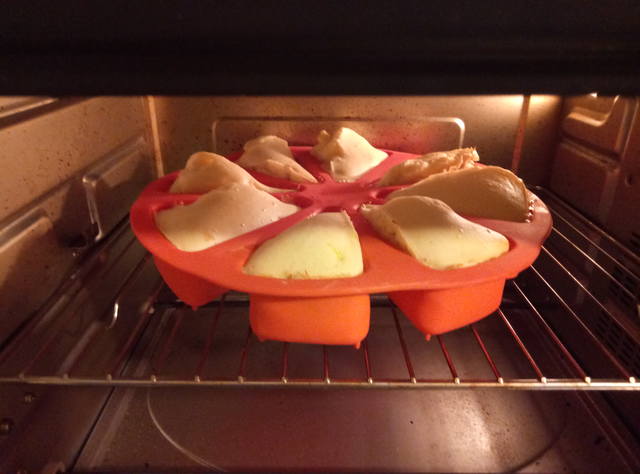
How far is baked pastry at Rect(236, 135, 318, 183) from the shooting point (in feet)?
2.60

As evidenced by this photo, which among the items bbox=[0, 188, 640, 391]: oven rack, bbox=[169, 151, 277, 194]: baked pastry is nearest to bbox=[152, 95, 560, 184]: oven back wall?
bbox=[0, 188, 640, 391]: oven rack

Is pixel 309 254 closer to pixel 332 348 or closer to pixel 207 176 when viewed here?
pixel 207 176

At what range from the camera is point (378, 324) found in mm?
917

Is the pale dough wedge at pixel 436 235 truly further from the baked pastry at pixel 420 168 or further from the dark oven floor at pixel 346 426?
the dark oven floor at pixel 346 426

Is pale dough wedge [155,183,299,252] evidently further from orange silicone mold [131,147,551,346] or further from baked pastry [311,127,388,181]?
baked pastry [311,127,388,181]

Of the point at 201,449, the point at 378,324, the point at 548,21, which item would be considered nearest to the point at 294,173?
the point at 378,324

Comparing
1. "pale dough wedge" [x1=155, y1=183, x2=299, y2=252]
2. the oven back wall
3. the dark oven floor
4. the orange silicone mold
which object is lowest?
the dark oven floor

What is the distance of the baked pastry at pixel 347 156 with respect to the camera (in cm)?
82

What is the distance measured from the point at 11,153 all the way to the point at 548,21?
59 centimetres

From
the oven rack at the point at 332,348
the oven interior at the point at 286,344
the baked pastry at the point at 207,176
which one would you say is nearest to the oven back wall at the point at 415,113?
the oven interior at the point at 286,344

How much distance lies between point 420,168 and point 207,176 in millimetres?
337

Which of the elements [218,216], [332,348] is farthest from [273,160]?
[332,348]

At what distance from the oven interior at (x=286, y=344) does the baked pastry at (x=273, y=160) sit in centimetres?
9

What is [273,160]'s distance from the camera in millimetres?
807
